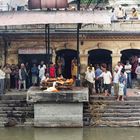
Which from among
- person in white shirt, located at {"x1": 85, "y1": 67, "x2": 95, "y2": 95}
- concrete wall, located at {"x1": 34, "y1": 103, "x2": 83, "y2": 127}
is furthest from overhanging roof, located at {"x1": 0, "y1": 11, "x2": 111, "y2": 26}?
concrete wall, located at {"x1": 34, "y1": 103, "x2": 83, "y2": 127}

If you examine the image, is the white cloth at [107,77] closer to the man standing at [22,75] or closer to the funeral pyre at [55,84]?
the funeral pyre at [55,84]

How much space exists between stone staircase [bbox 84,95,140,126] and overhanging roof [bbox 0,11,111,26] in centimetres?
346

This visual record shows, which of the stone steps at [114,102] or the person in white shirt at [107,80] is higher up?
the person in white shirt at [107,80]

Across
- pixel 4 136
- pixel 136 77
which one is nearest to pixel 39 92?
pixel 4 136

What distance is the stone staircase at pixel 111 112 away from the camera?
25.7 metres

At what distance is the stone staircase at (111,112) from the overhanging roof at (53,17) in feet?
11.4

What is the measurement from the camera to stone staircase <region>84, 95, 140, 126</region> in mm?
25688

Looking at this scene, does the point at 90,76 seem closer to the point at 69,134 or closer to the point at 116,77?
the point at 116,77

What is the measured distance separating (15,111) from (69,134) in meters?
3.11

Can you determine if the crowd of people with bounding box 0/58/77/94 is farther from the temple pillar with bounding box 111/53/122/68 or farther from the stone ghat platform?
the stone ghat platform

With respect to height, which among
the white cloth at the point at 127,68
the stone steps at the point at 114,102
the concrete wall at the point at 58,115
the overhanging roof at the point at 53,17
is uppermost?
the overhanging roof at the point at 53,17

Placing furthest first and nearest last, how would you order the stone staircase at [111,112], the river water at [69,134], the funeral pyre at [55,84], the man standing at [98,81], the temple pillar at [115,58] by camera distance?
the temple pillar at [115,58]
the man standing at [98,81]
the funeral pyre at [55,84]
the stone staircase at [111,112]
the river water at [69,134]

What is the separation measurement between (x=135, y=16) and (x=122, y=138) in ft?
35.6

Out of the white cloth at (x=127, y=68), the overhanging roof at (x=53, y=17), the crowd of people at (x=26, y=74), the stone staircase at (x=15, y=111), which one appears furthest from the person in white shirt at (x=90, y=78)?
the stone staircase at (x=15, y=111)
